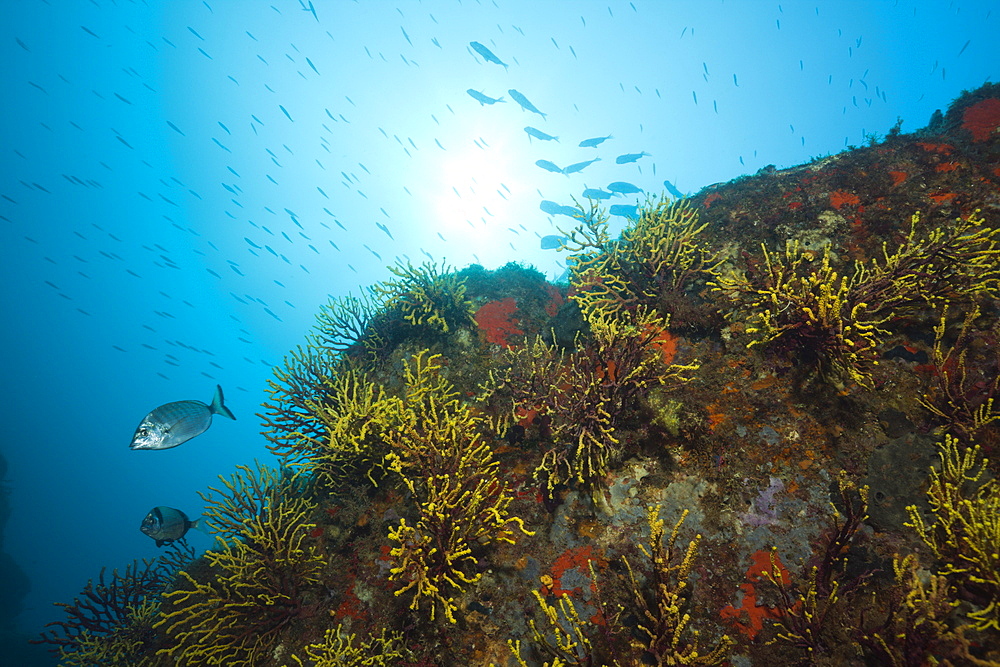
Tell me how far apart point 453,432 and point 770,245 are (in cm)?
472

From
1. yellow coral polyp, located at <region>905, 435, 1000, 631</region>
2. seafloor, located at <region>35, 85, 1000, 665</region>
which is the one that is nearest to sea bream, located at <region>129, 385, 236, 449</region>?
seafloor, located at <region>35, 85, 1000, 665</region>

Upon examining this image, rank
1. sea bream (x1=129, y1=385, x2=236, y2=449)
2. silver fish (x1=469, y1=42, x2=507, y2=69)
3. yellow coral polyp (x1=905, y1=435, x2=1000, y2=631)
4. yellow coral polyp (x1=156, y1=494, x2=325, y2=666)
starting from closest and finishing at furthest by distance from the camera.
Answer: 1. yellow coral polyp (x1=905, y1=435, x2=1000, y2=631)
2. yellow coral polyp (x1=156, y1=494, x2=325, y2=666)
3. sea bream (x1=129, y1=385, x2=236, y2=449)
4. silver fish (x1=469, y1=42, x2=507, y2=69)

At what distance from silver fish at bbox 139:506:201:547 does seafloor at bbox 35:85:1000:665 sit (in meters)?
0.80

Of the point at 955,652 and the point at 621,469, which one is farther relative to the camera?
the point at 621,469

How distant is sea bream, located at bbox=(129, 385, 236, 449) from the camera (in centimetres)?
527

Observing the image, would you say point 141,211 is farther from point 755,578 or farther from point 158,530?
point 755,578

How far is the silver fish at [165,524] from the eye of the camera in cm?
570

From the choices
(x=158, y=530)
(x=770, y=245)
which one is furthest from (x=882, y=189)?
(x=158, y=530)

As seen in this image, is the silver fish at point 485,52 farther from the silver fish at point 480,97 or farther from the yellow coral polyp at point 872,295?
the yellow coral polyp at point 872,295

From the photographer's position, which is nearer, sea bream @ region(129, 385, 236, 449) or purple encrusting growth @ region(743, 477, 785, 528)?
purple encrusting growth @ region(743, 477, 785, 528)

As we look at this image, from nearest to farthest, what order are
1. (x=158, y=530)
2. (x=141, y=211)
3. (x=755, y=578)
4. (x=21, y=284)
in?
1. (x=755, y=578)
2. (x=158, y=530)
3. (x=21, y=284)
4. (x=141, y=211)

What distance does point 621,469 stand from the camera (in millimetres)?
3514

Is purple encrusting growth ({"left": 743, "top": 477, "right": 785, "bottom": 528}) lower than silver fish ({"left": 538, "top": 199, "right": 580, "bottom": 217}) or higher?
lower

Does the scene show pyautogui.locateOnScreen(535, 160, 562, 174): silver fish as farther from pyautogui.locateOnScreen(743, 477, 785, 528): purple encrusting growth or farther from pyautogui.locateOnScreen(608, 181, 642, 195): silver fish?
pyautogui.locateOnScreen(743, 477, 785, 528): purple encrusting growth
